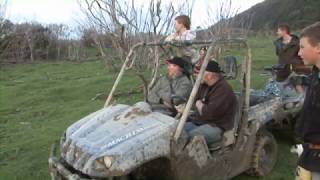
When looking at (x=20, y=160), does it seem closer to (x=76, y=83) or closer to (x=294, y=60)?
(x=294, y=60)

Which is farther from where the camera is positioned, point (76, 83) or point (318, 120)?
point (76, 83)

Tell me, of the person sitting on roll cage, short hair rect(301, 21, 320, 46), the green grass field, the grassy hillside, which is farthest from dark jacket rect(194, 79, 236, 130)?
the grassy hillside

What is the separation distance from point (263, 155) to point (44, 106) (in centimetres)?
716

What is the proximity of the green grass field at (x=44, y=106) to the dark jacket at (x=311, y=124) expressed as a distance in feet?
9.48

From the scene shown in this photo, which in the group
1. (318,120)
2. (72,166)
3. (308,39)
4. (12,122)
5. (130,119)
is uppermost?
(308,39)

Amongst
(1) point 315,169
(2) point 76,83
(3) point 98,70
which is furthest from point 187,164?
(3) point 98,70

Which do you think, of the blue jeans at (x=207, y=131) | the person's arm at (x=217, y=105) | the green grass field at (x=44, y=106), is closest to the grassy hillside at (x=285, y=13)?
the green grass field at (x=44, y=106)

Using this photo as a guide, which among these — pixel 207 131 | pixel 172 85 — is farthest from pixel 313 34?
pixel 172 85

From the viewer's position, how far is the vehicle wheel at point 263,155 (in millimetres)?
6156

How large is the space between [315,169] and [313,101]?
1.46ft

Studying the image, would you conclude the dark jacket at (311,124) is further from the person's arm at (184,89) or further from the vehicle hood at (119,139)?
the person's arm at (184,89)

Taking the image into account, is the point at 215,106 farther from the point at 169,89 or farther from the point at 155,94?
the point at 155,94

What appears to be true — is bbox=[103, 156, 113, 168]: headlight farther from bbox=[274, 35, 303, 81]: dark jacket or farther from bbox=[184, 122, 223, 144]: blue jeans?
bbox=[274, 35, 303, 81]: dark jacket

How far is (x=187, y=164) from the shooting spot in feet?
16.5
